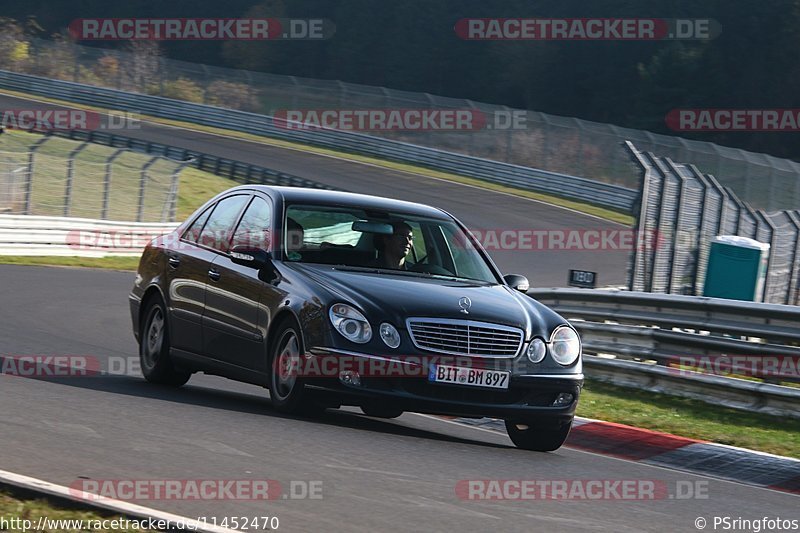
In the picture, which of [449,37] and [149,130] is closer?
[149,130]

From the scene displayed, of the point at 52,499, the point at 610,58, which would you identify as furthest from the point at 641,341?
the point at 610,58

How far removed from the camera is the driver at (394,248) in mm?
8863

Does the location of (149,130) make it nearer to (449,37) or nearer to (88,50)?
Answer: (88,50)

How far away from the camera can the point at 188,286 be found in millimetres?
9578

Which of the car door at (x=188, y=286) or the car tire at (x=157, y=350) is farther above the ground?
the car door at (x=188, y=286)

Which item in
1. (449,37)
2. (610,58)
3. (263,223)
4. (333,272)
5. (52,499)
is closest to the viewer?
(52,499)

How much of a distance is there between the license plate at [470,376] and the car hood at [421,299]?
318mm

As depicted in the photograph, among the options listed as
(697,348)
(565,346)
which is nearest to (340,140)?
(697,348)

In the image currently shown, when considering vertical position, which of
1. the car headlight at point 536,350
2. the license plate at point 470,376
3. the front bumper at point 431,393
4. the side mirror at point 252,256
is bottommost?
the front bumper at point 431,393

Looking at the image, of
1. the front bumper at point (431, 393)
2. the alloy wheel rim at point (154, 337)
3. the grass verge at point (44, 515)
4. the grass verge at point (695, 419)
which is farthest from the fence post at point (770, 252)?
the grass verge at point (44, 515)

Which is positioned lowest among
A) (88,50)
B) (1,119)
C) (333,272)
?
(333,272)

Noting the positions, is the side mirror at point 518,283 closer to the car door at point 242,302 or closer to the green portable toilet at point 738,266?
the car door at point 242,302

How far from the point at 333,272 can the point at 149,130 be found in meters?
42.6

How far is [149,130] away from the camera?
49.8 metres
